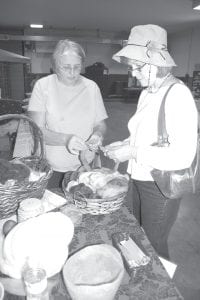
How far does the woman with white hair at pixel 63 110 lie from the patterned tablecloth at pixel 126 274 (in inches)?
26.6

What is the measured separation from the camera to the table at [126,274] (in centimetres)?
81

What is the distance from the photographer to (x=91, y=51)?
50.5ft

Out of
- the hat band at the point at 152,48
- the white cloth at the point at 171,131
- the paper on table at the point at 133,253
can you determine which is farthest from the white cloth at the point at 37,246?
the hat band at the point at 152,48

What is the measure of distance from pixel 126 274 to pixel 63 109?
1.25 metres

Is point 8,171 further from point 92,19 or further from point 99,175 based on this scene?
point 92,19

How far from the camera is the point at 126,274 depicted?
2.88 ft

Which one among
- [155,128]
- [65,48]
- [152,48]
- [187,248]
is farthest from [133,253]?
[187,248]

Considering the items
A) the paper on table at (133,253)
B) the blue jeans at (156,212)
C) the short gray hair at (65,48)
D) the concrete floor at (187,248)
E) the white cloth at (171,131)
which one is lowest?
the concrete floor at (187,248)

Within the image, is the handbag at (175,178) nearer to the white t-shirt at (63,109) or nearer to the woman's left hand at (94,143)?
the woman's left hand at (94,143)

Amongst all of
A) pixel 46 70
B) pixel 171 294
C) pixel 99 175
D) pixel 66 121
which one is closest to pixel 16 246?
pixel 171 294

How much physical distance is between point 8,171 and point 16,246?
52 cm

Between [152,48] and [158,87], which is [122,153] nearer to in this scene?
[158,87]

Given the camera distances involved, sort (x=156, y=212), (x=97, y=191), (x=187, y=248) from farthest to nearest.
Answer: (x=187, y=248) < (x=156, y=212) < (x=97, y=191)

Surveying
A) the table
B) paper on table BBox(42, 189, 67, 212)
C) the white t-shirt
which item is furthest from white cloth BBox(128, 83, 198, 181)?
the white t-shirt
